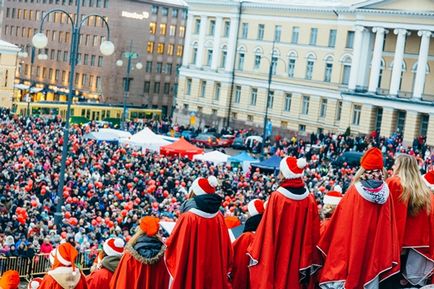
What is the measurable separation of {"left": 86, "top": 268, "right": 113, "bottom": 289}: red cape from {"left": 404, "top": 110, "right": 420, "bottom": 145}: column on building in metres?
53.9

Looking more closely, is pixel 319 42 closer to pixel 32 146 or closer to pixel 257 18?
pixel 257 18

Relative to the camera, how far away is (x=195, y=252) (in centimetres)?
894

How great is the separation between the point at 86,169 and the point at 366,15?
34726mm

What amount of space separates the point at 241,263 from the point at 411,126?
2111 inches

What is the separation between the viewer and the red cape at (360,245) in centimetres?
877

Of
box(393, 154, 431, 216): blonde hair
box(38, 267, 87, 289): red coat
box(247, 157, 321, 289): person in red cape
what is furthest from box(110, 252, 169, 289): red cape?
box(393, 154, 431, 216): blonde hair

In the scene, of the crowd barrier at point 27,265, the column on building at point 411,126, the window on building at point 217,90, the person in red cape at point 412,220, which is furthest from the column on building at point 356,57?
the person in red cape at point 412,220

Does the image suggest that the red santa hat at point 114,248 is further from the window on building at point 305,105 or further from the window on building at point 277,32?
the window on building at point 277,32

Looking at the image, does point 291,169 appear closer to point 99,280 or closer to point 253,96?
point 99,280

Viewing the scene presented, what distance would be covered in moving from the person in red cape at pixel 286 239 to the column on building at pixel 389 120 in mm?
55035

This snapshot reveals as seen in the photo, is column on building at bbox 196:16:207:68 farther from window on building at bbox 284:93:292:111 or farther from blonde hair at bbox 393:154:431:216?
blonde hair at bbox 393:154:431:216

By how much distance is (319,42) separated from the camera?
69562 millimetres

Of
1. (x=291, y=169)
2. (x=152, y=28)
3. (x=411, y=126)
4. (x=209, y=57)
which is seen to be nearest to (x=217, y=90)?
(x=209, y=57)

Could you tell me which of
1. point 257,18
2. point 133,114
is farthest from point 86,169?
point 133,114
